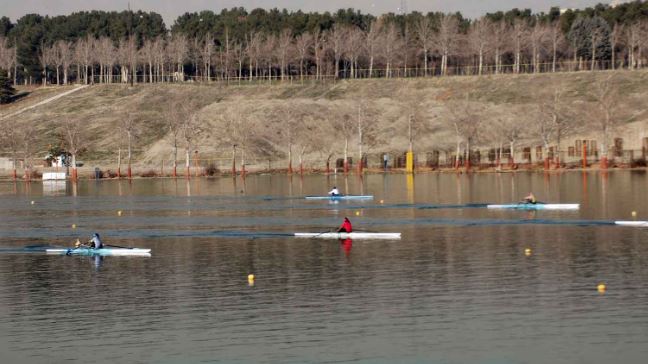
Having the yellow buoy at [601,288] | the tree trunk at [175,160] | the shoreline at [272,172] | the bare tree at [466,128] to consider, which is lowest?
the yellow buoy at [601,288]

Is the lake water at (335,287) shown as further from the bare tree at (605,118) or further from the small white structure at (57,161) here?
the small white structure at (57,161)

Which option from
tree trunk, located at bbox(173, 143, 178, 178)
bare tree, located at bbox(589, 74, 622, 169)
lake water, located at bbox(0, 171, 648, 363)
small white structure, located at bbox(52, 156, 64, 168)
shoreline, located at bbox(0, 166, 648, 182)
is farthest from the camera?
small white structure, located at bbox(52, 156, 64, 168)

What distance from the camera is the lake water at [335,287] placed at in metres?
Result: 43.8

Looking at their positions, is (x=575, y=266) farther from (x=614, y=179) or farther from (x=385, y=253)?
(x=614, y=179)

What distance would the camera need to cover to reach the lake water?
144ft

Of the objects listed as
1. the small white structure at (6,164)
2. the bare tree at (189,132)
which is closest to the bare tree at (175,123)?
the bare tree at (189,132)

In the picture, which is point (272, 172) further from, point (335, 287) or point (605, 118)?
point (335, 287)

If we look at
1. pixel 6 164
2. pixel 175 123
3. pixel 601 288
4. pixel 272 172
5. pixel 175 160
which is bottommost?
pixel 601 288

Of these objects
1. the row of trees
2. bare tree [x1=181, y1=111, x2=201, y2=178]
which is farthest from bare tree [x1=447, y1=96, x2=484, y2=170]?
bare tree [x1=181, y1=111, x2=201, y2=178]

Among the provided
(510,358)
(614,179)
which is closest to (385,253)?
(510,358)

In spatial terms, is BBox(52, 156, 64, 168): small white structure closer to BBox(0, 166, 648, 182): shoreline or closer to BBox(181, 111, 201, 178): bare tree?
BBox(0, 166, 648, 182): shoreline

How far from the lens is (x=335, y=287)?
5700 cm

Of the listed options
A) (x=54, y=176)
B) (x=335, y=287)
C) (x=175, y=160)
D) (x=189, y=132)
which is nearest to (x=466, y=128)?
(x=175, y=160)

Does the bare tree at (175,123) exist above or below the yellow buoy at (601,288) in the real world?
above
